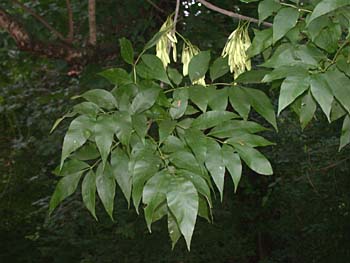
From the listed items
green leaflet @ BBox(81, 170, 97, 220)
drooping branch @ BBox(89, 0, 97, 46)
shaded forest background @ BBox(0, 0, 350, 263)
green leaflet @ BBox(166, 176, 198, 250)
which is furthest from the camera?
shaded forest background @ BBox(0, 0, 350, 263)

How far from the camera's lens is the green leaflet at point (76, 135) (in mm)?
977

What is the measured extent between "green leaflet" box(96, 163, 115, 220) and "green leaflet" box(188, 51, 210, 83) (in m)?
0.24

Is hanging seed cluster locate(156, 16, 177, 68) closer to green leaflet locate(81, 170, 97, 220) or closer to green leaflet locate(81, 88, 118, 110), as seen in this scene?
green leaflet locate(81, 88, 118, 110)

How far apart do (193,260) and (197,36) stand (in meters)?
1.52

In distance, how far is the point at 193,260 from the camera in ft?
12.3

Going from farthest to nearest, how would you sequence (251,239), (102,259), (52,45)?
(251,239) < (102,259) < (52,45)

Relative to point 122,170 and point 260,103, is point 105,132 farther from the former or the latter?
point 260,103

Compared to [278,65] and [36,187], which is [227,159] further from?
[36,187]

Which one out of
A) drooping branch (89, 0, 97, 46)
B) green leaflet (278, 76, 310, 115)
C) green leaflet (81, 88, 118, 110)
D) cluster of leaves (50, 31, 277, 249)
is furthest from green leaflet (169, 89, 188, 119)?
drooping branch (89, 0, 97, 46)

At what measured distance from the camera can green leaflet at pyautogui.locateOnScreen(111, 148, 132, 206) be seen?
103 cm

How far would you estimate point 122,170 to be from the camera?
104 centimetres

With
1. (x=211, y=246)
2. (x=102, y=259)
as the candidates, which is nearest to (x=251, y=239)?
(x=211, y=246)

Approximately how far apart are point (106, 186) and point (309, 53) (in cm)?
41

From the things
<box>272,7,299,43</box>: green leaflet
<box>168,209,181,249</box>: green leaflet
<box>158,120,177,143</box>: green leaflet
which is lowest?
<box>168,209,181,249</box>: green leaflet
